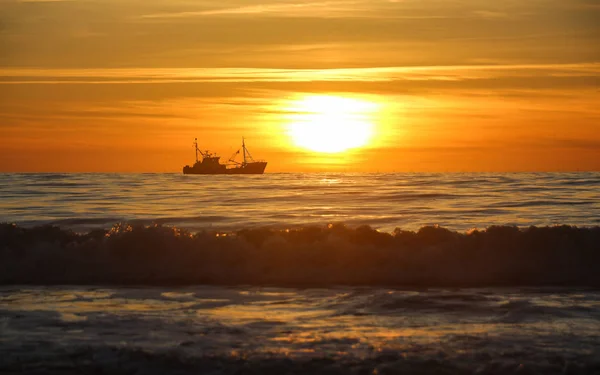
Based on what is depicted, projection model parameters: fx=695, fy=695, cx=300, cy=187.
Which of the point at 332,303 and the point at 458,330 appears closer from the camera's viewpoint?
the point at 458,330

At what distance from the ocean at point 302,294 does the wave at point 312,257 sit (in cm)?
6

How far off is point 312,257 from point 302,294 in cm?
372

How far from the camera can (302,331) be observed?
12797 millimetres

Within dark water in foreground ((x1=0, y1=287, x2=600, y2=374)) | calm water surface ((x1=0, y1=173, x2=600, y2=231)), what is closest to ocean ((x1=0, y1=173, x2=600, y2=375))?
dark water in foreground ((x1=0, y1=287, x2=600, y2=374))

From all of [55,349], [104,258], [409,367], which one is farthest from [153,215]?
[409,367]

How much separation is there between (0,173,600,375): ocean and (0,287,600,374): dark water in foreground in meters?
0.04

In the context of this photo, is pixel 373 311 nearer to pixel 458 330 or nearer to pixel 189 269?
pixel 458 330

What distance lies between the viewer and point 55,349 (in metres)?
11.5

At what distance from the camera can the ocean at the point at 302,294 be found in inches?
436

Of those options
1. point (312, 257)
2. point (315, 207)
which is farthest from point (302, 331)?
point (315, 207)

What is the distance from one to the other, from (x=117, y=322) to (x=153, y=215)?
20522mm

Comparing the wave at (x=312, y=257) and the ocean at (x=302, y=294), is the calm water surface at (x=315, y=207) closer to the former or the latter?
the ocean at (x=302, y=294)

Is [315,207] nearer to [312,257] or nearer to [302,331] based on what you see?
[312,257]

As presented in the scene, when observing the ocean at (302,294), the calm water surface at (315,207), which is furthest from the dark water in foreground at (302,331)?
the calm water surface at (315,207)
